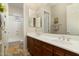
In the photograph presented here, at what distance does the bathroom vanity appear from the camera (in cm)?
184

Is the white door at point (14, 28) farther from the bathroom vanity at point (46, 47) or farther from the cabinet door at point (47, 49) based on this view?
the cabinet door at point (47, 49)

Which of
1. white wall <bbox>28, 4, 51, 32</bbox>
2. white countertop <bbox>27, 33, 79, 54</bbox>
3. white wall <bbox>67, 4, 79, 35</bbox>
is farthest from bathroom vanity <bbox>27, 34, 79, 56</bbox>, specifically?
white wall <bbox>67, 4, 79, 35</bbox>

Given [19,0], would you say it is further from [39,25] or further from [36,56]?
[36,56]

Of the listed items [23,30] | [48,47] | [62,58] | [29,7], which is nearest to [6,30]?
[23,30]

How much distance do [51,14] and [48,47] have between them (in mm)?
473

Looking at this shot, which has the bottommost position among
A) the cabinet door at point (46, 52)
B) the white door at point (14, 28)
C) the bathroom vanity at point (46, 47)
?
the cabinet door at point (46, 52)

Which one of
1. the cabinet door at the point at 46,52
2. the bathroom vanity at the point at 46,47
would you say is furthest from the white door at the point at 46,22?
the cabinet door at the point at 46,52

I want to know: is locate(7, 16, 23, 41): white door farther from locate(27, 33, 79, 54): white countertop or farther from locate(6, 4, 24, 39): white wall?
locate(27, 33, 79, 54): white countertop

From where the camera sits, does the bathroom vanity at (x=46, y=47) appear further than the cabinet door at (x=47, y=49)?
No

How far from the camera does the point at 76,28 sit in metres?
2.00

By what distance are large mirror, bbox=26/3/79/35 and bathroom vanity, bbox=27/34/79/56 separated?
0.16 meters

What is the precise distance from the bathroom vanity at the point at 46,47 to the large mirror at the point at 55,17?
16cm

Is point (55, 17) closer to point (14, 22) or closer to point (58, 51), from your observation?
point (58, 51)

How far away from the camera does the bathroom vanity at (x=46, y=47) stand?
1839mm
